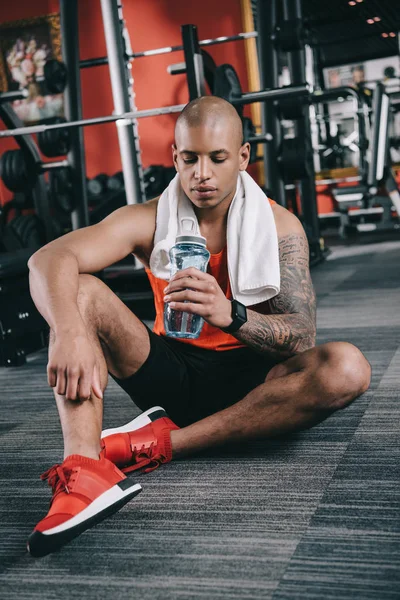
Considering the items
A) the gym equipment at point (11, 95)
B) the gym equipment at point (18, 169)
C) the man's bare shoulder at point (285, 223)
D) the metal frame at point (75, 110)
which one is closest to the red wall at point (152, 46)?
the metal frame at point (75, 110)

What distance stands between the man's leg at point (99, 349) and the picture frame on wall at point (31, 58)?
5866 mm

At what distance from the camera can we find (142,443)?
1.77 meters

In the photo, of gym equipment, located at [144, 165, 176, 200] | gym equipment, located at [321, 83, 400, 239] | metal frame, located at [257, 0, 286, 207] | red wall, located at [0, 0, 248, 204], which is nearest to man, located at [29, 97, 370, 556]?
metal frame, located at [257, 0, 286, 207]

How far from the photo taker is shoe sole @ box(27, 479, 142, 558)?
133 centimetres

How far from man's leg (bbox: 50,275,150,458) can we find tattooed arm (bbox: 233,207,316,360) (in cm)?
29

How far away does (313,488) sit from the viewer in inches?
62.6

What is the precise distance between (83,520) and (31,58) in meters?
6.65

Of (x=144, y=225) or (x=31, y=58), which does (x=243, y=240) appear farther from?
(x=31, y=58)

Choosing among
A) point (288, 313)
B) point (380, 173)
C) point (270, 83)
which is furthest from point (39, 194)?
point (380, 173)

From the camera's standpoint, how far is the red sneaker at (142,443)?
5.73 ft

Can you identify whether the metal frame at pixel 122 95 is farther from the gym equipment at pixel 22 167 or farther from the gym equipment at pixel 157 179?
the gym equipment at pixel 157 179

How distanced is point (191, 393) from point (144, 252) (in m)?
0.40

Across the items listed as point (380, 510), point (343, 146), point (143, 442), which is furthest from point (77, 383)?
point (343, 146)

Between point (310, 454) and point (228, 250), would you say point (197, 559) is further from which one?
point (228, 250)
